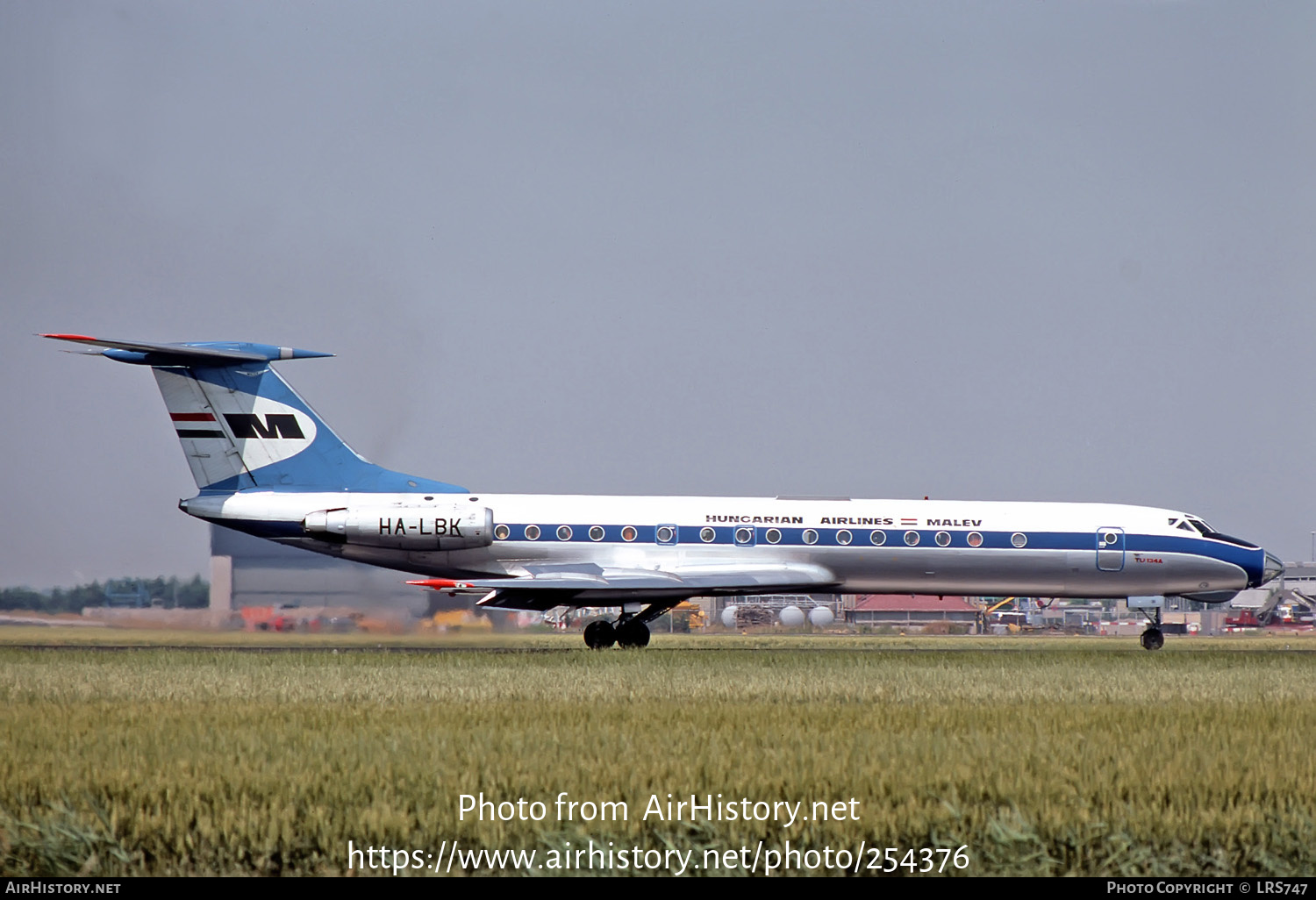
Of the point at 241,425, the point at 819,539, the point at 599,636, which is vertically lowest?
the point at 599,636

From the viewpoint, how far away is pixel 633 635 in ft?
92.9

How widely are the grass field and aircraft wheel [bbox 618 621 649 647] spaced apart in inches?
434

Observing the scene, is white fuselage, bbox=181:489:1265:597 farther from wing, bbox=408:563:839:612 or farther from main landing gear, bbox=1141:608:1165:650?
main landing gear, bbox=1141:608:1165:650

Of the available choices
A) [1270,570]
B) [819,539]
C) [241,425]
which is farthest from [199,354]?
[1270,570]

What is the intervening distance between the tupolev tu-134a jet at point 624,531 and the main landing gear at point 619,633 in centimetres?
4

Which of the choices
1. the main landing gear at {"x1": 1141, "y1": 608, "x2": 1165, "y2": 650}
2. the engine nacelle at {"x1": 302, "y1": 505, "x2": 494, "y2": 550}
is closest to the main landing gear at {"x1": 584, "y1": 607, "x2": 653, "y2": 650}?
the engine nacelle at {"x1": 302, "y1": 505, "x2": 494, "y2": 550}

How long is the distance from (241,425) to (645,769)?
21.5m

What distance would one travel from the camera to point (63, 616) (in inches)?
1190

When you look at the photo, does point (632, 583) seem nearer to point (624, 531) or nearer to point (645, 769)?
point (624, 531)

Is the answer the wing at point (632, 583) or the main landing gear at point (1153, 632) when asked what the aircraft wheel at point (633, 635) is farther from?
the main landing gear at point (1153, 632)

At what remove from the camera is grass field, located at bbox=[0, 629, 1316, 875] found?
7738 millimetres

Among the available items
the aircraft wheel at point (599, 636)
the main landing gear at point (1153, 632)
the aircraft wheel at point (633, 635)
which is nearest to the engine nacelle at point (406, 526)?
the aircraft wheel at point (599, 636)

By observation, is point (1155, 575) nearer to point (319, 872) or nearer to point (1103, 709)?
point (1103, 709)

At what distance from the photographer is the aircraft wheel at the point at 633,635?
2817 centimetres
